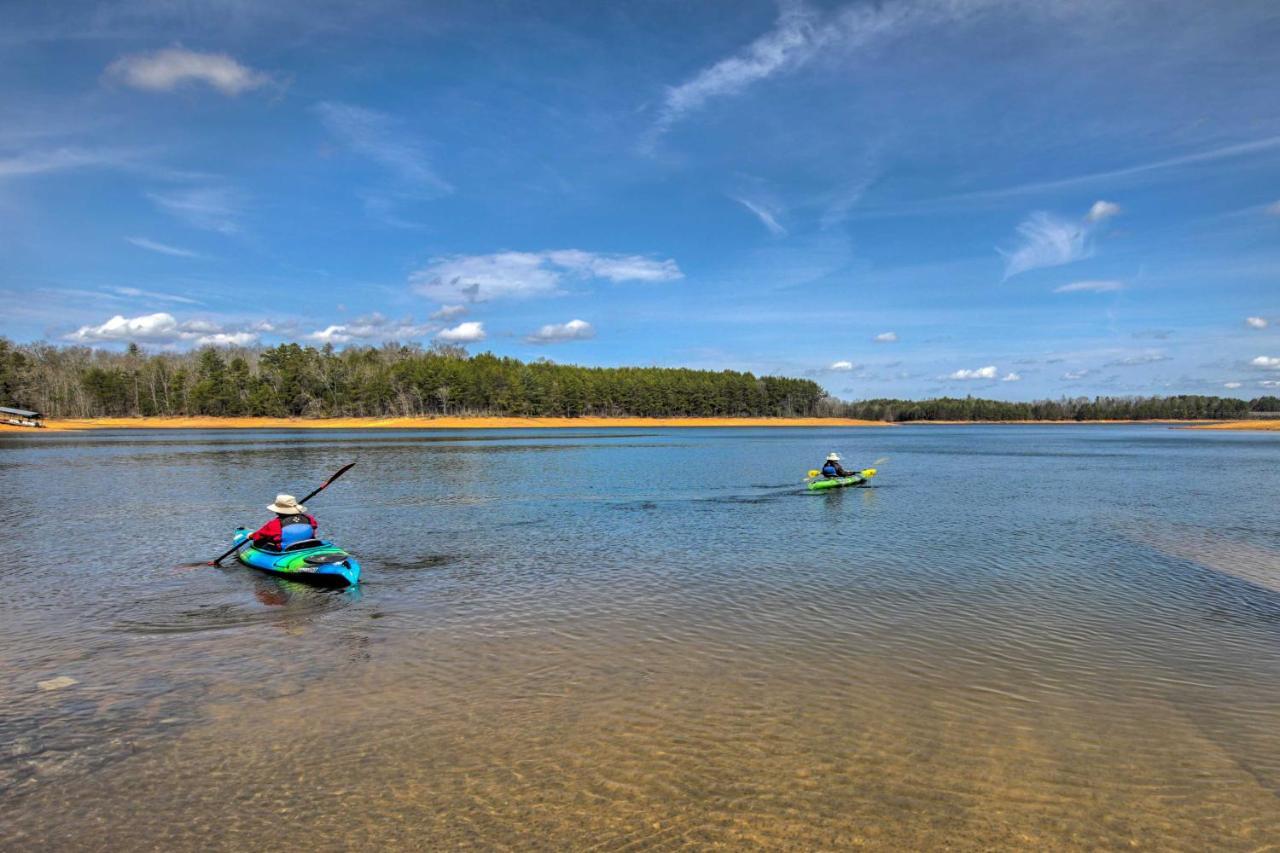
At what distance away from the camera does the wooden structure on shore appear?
330ft

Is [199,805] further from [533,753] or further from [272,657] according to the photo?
[272,657]

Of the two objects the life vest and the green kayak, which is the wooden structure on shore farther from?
the green kayak

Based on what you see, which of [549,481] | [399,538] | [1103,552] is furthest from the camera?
[549,481]

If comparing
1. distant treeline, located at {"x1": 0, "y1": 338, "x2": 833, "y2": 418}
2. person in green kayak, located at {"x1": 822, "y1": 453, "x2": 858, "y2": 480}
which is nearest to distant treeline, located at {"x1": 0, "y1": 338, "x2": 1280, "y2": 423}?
distant treeline, located at {"x1": 0, "y1": 338, "x2": 833, "y2": 418}

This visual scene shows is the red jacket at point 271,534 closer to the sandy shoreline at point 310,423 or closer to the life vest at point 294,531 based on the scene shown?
the life vest at point 294,531

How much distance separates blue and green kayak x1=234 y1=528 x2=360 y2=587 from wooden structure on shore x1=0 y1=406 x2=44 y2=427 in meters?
116

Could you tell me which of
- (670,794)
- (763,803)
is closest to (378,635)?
(670,794)

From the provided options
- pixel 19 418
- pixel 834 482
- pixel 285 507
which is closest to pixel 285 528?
pixel 285 507

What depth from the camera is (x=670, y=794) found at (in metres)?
6.33

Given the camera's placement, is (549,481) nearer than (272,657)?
No

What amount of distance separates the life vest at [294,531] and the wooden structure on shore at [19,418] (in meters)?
116

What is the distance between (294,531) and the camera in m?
15.9

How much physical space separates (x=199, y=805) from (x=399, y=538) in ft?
46.4

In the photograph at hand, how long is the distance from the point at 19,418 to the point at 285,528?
389ft
